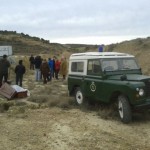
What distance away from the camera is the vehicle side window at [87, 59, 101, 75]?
13.7m

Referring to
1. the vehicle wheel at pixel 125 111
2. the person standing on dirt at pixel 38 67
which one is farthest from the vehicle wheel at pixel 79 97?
the person standing on dirt at pixel 38 67

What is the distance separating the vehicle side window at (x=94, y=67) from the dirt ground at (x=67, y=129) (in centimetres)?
122

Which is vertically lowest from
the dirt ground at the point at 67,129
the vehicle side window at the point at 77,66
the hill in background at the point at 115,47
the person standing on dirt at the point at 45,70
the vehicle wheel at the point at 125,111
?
the dirt ground at the point at 67,129

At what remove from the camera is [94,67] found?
551 inches

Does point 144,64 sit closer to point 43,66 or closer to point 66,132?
point 43,66

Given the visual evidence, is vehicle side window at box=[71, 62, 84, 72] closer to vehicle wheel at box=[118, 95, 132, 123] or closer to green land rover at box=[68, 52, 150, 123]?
green land rover at box=[68, 52, 150, 123]

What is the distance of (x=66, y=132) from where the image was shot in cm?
1078

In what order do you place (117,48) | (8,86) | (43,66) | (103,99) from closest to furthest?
1. (103,99)
2. (8,86)
3. (43,66)
4. (117,48)

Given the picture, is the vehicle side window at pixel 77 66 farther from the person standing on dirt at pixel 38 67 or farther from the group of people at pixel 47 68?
the person standing on dirt at pixel 38 67

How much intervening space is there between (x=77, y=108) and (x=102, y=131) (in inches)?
157

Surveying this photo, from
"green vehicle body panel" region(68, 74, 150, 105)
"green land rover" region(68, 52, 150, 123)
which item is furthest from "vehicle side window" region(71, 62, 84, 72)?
"green vehicle body panel" region(68, 74, 150, 105)

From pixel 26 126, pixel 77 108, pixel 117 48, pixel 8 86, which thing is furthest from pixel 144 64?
pixel 26 126

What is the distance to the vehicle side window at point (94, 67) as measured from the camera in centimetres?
1371

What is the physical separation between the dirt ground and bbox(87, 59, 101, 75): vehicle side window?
4.01 feet
